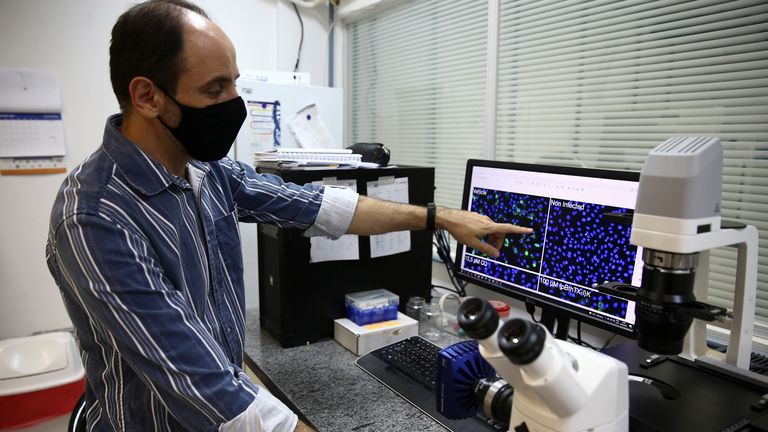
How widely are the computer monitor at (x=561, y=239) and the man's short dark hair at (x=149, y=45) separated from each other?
87cm

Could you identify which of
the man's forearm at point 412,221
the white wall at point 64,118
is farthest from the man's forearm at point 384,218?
the white wall at point 64,118

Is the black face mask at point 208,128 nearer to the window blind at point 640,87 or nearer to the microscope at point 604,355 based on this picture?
the microscope at point 604,355

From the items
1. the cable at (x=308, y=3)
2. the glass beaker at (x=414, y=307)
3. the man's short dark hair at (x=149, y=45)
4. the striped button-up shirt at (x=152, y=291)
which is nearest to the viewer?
the striped button-up shirt at (x=152, y=291)

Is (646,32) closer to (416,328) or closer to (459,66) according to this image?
(459,66)

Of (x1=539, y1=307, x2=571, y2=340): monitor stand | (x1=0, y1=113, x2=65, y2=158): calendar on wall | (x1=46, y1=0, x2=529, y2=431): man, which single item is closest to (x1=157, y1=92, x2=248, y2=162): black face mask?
(x1=46, y1=0, x2=529, y2=431): man

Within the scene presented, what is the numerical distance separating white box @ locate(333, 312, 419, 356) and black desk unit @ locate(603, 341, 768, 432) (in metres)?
0.67

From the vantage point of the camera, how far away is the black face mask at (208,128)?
103cm

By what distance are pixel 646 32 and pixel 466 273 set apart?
0.91 metres

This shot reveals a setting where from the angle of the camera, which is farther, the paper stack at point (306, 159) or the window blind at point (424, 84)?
the window blind at point (424, 84)

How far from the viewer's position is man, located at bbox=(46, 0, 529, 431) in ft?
2.71

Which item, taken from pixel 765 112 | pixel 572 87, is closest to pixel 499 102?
pixel 572 87

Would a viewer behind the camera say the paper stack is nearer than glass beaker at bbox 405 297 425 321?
Yes

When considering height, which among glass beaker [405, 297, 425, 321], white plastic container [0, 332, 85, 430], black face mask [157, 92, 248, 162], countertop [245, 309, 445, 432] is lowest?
white plastic container [0, 332, 85, 430]

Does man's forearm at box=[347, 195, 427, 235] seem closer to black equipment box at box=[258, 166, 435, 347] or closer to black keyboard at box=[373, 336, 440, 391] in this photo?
black equipment box at box=[258, 166, 435, 347]
